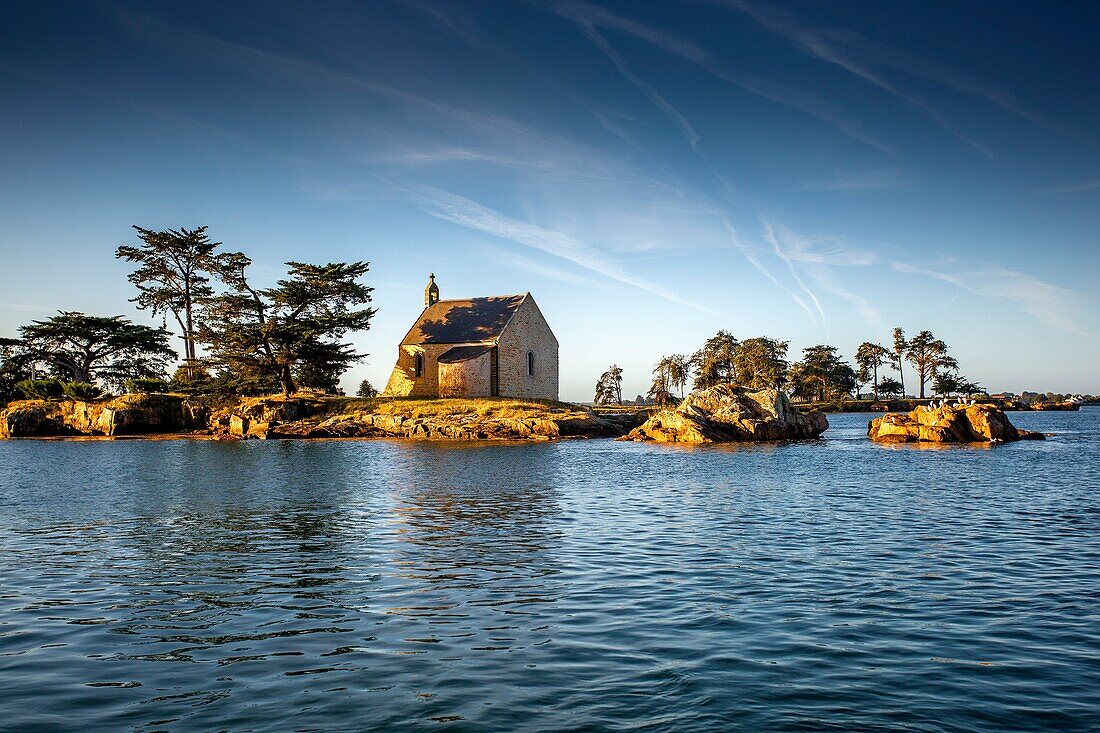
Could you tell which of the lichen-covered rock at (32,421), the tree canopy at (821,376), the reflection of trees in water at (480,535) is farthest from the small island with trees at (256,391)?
the tree canopy at (821,376)

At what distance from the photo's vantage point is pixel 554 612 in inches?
453

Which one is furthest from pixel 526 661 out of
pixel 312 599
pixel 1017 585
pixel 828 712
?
pixel 1017 585

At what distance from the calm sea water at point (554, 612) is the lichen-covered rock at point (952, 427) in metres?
33.3

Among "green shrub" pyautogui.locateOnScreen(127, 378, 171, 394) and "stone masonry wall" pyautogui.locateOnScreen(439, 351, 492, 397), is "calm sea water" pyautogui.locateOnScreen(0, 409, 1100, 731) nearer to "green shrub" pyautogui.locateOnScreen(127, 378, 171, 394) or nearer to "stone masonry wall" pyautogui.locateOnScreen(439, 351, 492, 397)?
"stone masonry wall" pyautogui.locateOnScreen(439, 351, 492, 397)

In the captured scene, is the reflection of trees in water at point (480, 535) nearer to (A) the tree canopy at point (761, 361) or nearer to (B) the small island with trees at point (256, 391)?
(B) the small island with trees at point (256, 391)

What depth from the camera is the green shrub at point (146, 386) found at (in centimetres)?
7794

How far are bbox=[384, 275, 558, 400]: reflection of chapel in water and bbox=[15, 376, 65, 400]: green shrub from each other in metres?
35.8

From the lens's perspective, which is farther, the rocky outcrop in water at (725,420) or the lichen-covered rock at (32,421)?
the lichen-covered rock at (32,421)

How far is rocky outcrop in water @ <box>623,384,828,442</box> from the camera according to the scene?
6103cm

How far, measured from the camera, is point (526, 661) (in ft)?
30.2

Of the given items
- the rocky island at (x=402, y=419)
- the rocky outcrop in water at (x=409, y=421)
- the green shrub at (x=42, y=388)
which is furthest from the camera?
the green shrub at (x=42, y=388)

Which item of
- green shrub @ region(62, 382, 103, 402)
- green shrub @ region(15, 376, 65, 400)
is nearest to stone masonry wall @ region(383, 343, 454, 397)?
green shrub @ region(62, 382, 103, 402)

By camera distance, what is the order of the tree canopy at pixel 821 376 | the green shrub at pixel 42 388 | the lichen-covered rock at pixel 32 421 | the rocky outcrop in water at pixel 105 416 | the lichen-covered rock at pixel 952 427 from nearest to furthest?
the lichen-covered rock at pixel 952 427 < the rocky outcrop in water at pixel 105 416 < the lichen-covered rock at pixel 32 421 < the green shrub at pixel 42 388 < the tree canopy at pixel 821 376

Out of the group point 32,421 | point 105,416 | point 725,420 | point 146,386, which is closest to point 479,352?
point 725,420
